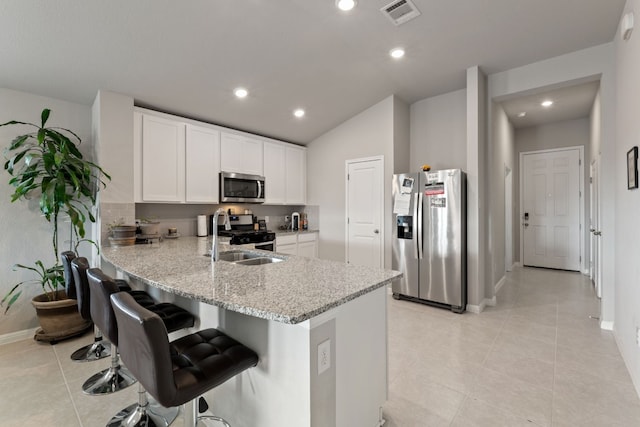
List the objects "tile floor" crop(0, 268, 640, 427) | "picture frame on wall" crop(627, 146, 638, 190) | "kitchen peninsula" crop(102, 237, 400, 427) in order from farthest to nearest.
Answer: "picture frame on wall" crop(627, 146, 638, 190)
"tile floor" crop(0, 268, 640, 427)
"kitchen peninsula" crop(102, 237, 400, 427)

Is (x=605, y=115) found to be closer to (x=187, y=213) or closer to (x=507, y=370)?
(x=507, y=370)

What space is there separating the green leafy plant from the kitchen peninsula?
1.64 metres

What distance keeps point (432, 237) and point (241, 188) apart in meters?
2.71

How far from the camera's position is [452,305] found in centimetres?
363

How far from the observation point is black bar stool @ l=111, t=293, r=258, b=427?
1072 millimetres


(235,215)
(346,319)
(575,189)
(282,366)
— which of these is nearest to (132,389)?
(282,366)

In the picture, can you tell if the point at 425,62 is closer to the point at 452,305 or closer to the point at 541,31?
the point at 541,31

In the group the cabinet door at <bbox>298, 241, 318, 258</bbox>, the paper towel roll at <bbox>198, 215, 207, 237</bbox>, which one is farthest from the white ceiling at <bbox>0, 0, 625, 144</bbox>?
the cabinet door at <bbox>298, 241, 318, 258</bbox>

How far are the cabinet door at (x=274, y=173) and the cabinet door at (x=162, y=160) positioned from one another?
1.35 meters

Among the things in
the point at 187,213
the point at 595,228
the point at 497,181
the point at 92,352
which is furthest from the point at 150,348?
the point at 595,228

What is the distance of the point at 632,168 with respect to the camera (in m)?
2.15

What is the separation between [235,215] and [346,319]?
336 cm

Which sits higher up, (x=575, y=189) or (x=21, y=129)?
(x=21, y=129)

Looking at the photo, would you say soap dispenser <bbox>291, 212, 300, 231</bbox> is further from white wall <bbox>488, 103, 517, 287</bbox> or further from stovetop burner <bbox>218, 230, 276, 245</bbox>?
white wall <bbox>488, 103, 517, 287</bbox>
